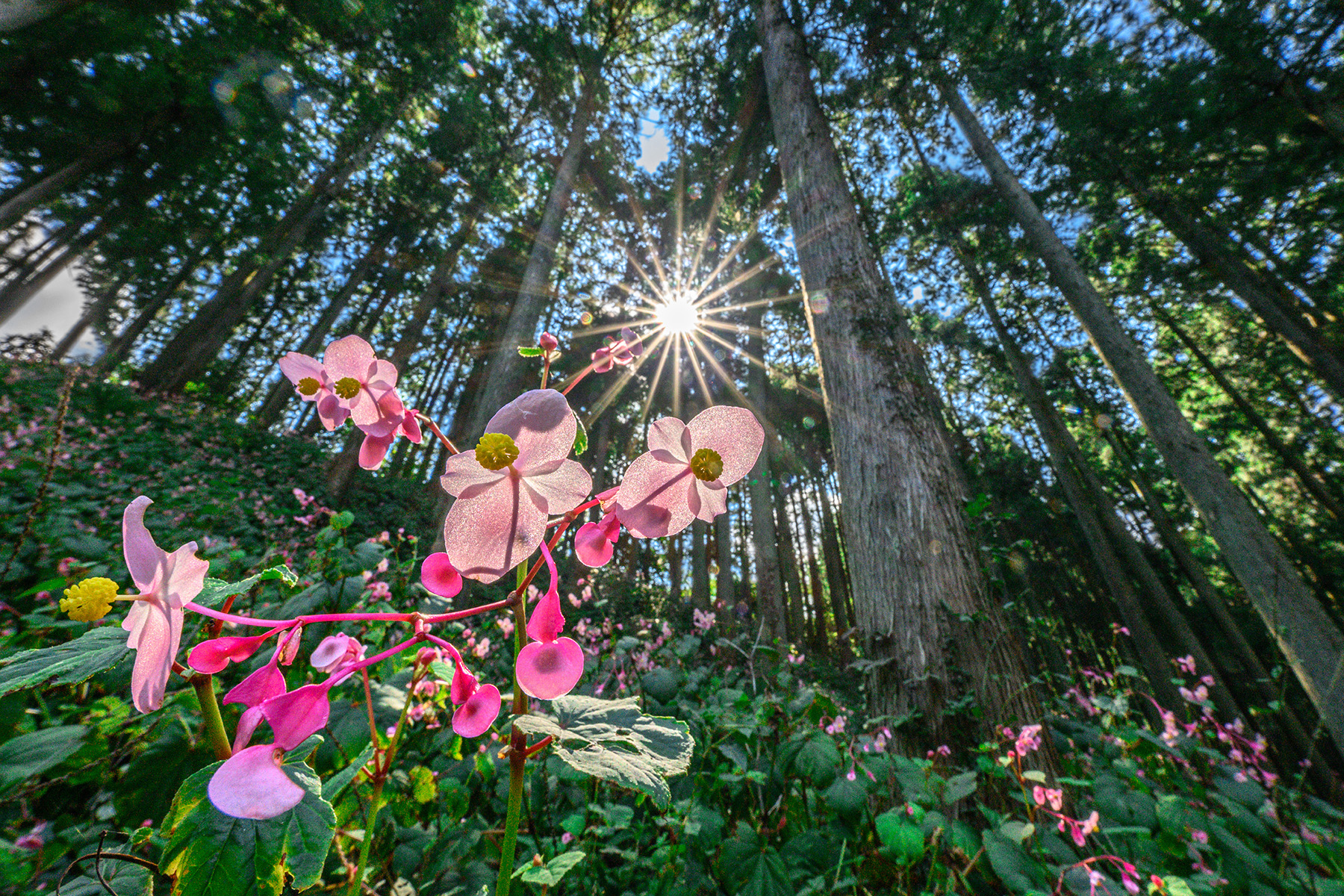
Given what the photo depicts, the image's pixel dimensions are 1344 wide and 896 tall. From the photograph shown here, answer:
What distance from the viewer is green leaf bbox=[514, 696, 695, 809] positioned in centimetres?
→ 42

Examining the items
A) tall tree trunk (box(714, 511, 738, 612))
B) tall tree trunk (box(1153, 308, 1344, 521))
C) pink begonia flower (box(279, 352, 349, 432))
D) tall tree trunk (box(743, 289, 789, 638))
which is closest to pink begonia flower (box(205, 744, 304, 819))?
pink begonia flower (box(279, 352, 349, 432))

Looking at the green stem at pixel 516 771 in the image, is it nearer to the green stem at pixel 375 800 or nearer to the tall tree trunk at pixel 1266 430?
the green stem at pixel 375 800

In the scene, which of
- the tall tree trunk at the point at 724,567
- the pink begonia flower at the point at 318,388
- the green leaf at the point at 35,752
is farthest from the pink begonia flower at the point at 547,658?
the tall tree trunk at the point at 724,567

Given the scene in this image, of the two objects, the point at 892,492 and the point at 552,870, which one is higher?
the point at 892,492

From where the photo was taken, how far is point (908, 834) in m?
1.03

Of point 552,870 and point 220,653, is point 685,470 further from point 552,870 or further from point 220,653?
point 552,870

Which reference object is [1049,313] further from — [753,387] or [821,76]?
[821,76]

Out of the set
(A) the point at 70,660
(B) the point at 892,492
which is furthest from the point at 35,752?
(B) the point at 892,492

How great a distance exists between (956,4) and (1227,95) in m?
4.21

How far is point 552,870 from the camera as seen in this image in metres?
0.72

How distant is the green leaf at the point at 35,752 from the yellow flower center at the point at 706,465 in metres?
1.02

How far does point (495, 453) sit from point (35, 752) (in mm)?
956

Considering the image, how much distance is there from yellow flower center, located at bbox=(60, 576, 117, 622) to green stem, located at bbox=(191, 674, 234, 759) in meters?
0.09

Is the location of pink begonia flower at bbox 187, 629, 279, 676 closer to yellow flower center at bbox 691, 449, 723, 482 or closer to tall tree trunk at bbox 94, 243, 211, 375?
yellow flower center at bbox 691, 449, 723, 482
